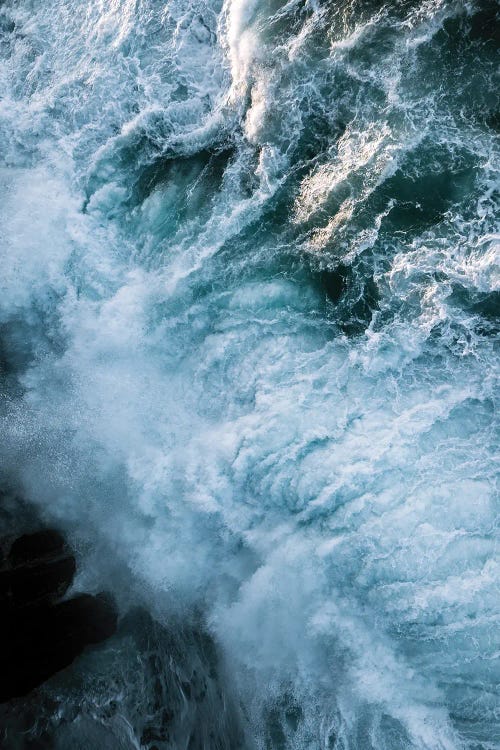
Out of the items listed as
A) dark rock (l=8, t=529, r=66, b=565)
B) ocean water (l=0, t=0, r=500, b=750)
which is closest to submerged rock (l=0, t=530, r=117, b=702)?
dark rock (l=8, t=529, r=66, b=565)

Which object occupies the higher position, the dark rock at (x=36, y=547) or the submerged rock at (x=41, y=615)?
the dark rock at (x=36, y=547)

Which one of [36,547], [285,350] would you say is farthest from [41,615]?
[285,350]

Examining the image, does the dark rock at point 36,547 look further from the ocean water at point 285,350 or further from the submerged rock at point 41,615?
the ocean water at point 285,350

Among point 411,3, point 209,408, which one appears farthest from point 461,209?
point 209,408

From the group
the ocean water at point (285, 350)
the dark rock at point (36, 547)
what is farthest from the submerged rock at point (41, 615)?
the ocean water at point (285, 350)

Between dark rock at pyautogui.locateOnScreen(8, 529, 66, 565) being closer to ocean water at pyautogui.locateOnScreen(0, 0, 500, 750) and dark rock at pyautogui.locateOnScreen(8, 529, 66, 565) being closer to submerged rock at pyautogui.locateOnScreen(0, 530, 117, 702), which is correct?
submerged rock at pyautogui.locateOnScreen(0, 530, 117, 702)

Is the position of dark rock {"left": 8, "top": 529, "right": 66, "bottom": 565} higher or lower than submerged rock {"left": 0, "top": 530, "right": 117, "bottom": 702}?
higher

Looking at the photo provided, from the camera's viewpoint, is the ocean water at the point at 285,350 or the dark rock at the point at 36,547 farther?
the dark rock at the point at 36,547
